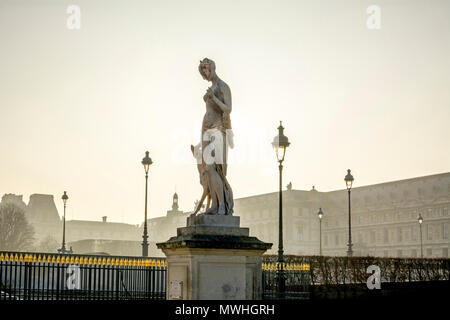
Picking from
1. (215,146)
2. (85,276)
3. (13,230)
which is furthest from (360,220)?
(215,146)

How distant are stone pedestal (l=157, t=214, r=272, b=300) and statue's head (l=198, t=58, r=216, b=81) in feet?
9.53

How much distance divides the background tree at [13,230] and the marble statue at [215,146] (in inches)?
3293

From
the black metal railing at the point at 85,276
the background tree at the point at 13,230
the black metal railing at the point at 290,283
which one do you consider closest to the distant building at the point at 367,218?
the background tree at the point at 13,230

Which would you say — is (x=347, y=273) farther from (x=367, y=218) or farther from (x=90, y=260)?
(x=367, y=218)

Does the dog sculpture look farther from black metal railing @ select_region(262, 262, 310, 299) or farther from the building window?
the building window

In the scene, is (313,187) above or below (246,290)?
above

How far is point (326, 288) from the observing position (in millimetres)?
32031

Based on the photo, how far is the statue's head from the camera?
13141mm

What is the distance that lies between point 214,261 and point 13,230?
282ft
